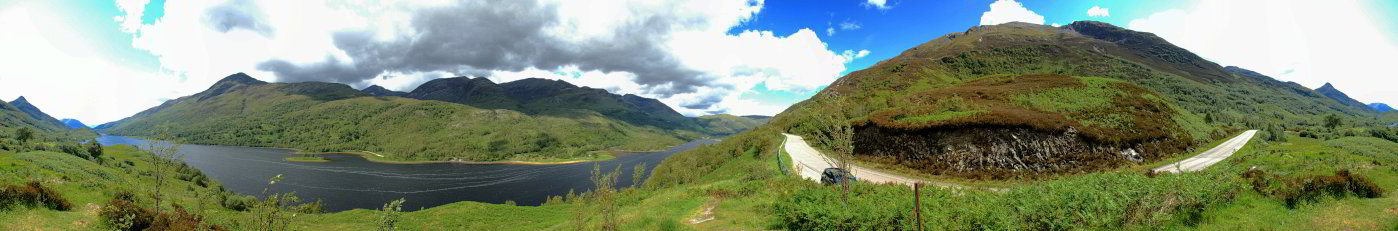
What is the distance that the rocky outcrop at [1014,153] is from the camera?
27203mm

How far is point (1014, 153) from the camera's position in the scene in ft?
91.3

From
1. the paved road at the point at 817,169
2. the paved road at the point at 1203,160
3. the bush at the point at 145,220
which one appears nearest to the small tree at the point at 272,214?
the bush at the point at 145,220

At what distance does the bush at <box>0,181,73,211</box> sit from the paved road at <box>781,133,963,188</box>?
95.3 feet

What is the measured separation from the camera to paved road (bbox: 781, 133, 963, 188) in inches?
1093

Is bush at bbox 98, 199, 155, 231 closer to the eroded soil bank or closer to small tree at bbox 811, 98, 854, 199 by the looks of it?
small tree at bbox 811, 98, 854, 199

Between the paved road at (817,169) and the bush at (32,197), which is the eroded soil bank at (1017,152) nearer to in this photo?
the paved road at (817,169)

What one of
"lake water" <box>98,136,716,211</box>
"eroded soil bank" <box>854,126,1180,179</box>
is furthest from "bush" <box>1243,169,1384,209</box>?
"lake water" <box>98,136,716,211</box>

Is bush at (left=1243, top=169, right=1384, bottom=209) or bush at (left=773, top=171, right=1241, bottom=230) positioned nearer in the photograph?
bush at (left=773, top=171, right=1241, bottom=230)

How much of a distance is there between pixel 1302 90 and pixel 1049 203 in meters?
292

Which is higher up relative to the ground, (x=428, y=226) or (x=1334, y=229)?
(x=1334, y=229)

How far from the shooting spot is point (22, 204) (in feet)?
56.9

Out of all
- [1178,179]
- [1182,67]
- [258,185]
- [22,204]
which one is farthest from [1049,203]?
[1182,67]

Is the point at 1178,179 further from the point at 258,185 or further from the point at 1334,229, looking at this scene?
the point at 258,185

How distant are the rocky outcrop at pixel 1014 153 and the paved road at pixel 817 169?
2.25m
